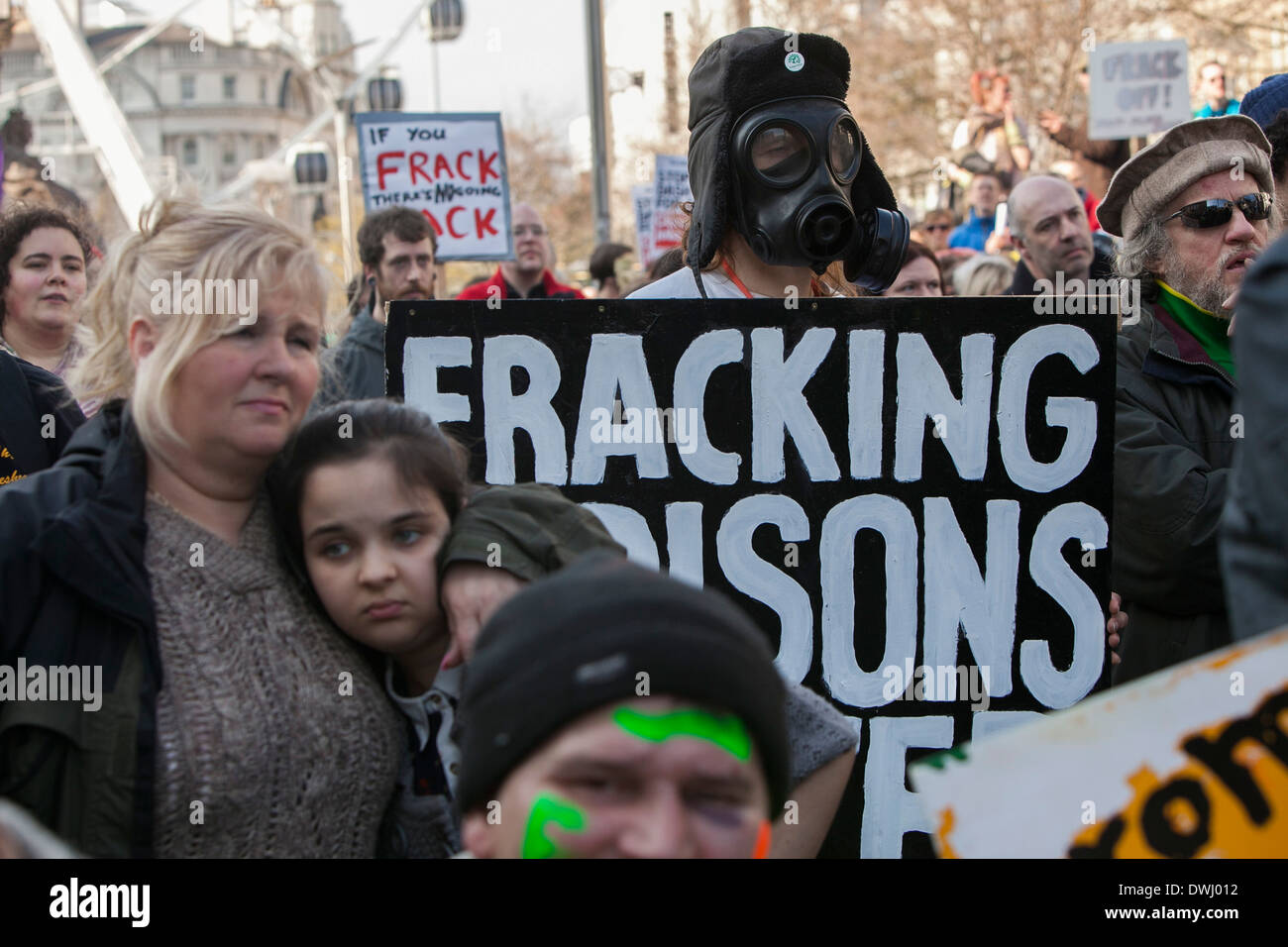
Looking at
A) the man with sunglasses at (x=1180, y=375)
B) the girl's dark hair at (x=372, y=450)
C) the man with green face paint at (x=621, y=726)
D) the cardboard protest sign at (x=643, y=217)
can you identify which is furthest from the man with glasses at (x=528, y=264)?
the man with green face paint at (x=621, y=726)

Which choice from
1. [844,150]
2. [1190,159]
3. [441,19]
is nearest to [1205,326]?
[1190,159]

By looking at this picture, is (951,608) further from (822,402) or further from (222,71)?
(222,71)

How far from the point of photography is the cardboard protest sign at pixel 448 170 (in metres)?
8.30

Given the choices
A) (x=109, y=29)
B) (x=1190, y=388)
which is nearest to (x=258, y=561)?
(x=1190, y=388)

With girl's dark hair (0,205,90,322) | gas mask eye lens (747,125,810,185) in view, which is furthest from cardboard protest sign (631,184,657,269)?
gas mask eye lens (747,125,810,185)

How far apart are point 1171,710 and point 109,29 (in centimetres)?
8229

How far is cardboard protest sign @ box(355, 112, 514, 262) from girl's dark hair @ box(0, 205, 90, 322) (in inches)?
148

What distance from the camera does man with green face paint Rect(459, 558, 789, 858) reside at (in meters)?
1.46

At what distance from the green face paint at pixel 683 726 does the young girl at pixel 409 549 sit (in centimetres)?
48

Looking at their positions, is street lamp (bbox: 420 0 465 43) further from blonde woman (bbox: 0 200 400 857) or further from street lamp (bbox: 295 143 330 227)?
blonde woman (bbox: 0 200 400 857)

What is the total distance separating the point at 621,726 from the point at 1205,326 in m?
2.37

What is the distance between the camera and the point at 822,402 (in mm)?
2854

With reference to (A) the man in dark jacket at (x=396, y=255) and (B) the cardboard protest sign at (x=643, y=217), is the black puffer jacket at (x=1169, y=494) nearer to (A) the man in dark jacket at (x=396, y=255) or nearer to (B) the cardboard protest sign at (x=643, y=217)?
(A) the man in dark jacket at (x=396, y=255)

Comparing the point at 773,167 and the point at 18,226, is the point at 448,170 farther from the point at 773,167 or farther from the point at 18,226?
the point at 773,167
